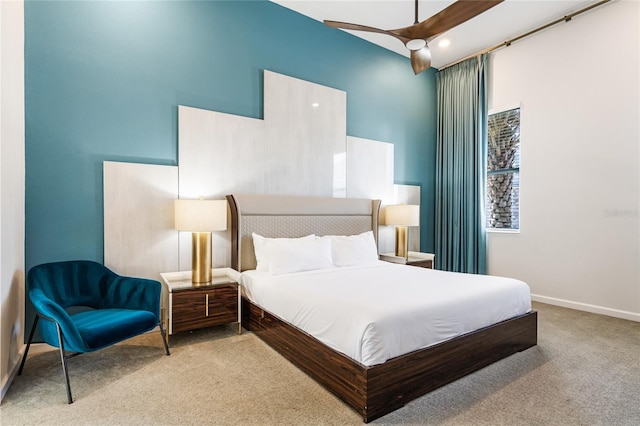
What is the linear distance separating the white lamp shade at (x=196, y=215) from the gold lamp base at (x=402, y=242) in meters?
2.64

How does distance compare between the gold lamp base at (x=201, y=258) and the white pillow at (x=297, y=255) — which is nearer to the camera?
the gold lamp base at (x=201, y=258)

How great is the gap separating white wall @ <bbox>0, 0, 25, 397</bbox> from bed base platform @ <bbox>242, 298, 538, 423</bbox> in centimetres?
175

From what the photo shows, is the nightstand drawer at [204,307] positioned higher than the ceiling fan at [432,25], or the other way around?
the ceiling fan at [432,25]

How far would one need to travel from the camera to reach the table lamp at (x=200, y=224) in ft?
10.1

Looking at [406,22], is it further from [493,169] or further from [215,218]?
[215,218]

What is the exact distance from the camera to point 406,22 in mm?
4293

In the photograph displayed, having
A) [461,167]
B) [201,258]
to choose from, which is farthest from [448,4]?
[201,258]

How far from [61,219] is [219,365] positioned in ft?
6.10

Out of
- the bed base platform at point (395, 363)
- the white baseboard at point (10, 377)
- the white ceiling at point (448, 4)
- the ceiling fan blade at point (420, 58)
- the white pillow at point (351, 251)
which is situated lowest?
the white baseboard at point (10, 377)

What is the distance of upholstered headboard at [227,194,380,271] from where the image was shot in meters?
3.57

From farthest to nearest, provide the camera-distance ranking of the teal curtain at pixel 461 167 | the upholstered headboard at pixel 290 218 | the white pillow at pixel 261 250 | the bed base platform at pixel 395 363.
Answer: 1. the teal curtain at pixel 461 167
2. the upholstered headboard at pixel 290 218
3. the white pillow at pixel 261 250
4. the bed base platform at pixel 395 363

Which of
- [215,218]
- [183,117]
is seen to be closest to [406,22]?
[183,117]

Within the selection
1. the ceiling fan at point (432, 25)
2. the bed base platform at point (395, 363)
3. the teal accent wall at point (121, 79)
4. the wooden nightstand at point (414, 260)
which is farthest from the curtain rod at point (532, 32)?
the bed base platform at point (395, 363)

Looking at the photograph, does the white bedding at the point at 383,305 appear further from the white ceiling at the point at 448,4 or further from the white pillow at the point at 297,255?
the white ceiling at the point at 448,4
